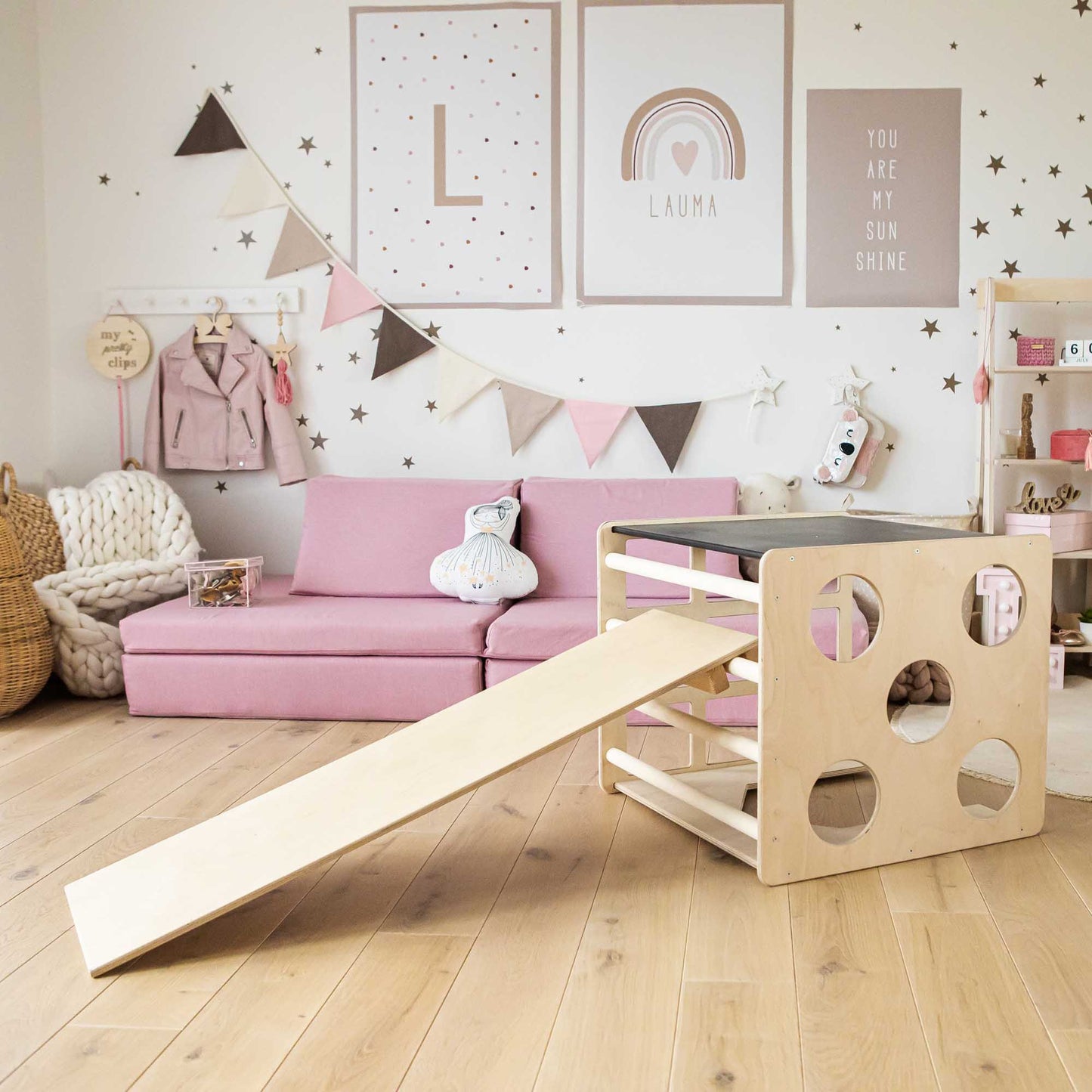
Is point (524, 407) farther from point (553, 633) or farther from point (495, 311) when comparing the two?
point (553, 633)

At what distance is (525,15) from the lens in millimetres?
3602

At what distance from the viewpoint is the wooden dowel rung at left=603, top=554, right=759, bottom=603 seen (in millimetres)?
1972

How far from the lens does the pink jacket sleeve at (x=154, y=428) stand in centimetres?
376

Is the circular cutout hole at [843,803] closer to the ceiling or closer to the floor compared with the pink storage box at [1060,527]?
closer to the floor

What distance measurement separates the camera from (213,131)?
3.71 meters

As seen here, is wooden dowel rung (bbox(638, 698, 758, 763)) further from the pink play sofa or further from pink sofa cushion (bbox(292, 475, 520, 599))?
pink sofa cushion (bbox(292, 475, 520, 599))

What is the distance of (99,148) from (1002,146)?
2.93 metres

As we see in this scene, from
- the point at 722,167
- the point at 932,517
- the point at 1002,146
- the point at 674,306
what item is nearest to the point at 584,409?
the point at 674,306

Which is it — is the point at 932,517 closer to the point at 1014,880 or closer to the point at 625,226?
the point at 625,226

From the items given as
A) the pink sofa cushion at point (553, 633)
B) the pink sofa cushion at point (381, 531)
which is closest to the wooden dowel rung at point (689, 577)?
the pink sofa cushion at point (553, 633)

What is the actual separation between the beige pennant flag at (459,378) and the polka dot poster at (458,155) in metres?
0.18

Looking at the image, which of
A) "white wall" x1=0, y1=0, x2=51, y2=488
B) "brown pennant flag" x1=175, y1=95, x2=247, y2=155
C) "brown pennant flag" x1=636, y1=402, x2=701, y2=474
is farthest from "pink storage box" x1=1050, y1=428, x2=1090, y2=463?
"white wall" x1=0, y1=0, x2=51, y2=488

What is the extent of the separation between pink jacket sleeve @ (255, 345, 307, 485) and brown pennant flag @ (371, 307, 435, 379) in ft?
1.17

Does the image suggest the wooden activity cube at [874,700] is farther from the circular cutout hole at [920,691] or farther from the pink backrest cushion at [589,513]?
the pink backrest cushion at [589,513]
